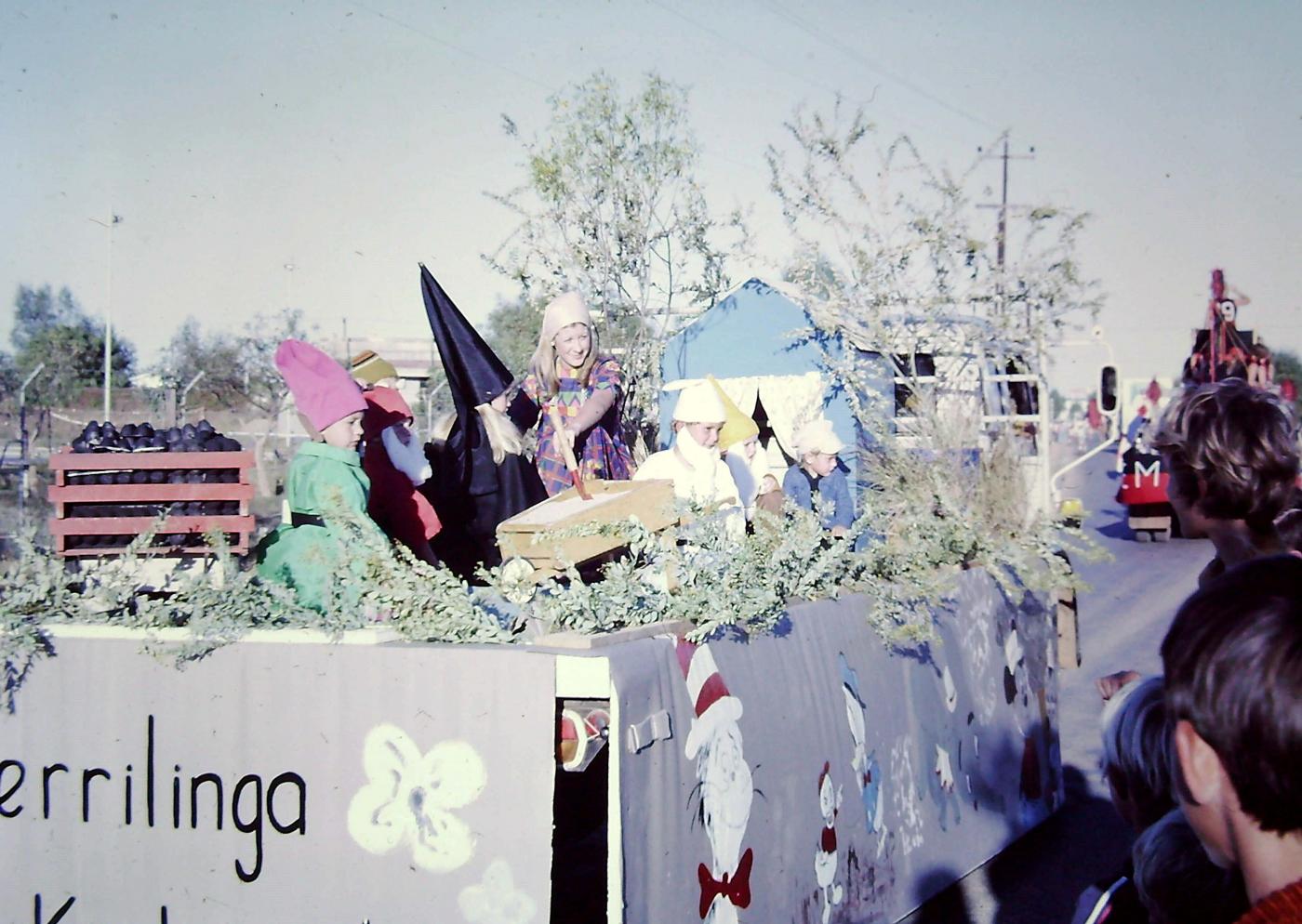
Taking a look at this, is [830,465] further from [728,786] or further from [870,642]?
[728,786]

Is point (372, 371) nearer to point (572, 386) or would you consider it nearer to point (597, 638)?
point (572, 386)

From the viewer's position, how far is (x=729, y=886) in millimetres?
3510

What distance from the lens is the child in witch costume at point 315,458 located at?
400cm

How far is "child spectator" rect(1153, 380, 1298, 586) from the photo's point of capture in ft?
10.2

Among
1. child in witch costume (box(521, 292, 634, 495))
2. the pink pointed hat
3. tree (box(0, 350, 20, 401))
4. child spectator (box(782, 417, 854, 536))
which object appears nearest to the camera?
the pink pointed hat

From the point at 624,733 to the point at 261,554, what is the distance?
5.11ft

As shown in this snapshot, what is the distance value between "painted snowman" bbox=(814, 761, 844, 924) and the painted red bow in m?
0.51

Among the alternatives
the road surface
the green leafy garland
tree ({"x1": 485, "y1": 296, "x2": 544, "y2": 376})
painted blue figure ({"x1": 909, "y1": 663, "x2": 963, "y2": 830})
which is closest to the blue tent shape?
tree ({"x1": 485, "y1": 296, "x2": 544, "y2": 376})

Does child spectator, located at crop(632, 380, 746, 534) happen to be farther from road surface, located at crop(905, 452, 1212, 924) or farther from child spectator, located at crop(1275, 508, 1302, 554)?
child spectator, located at crop(1275, 508, 1302, 554)

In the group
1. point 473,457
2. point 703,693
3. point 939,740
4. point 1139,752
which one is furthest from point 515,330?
point 1139,752

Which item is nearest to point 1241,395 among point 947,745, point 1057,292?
point 947,745

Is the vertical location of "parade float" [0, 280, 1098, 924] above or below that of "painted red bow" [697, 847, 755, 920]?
above

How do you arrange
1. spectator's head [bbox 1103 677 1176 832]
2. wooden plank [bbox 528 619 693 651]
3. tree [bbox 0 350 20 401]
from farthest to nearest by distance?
1. tree [bbox 0 350 20 401]
2. wooden plank [bbox 528 619 693 651]
3. spectator's head [bbox 1103 677 1176 832]

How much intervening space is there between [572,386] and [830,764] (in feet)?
9.72
